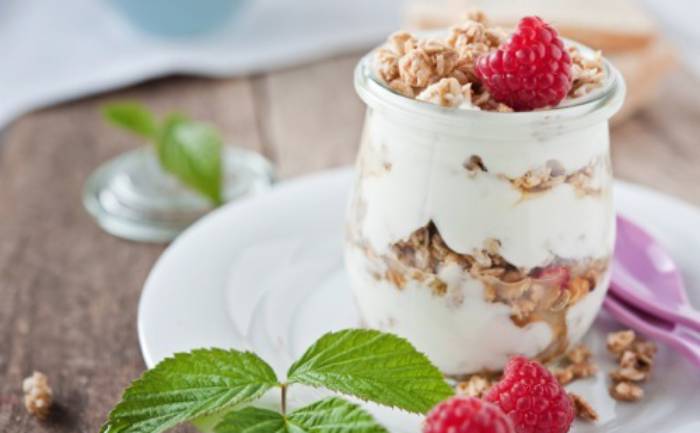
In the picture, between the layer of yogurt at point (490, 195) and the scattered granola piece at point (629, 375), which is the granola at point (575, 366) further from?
the layer of yogurt at point (490, 195)

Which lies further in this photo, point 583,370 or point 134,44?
point 134,44

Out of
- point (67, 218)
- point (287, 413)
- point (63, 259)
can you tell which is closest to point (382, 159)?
point (287, 413)

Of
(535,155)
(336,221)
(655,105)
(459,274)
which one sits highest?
(535,155)

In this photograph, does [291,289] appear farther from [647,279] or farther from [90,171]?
[90,171]

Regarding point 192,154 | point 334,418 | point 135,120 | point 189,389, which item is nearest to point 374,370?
point 334,418

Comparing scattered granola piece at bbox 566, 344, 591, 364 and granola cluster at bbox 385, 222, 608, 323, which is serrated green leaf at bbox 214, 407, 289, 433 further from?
scattered granola piece at bbox 566, 344, 591, 364

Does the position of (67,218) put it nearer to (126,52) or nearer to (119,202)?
(119,202)

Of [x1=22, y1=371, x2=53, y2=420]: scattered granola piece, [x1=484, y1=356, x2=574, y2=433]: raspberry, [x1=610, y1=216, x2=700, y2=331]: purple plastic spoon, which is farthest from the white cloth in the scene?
[x1=484, y1=356, x2=574, y2=433]: raspberry
